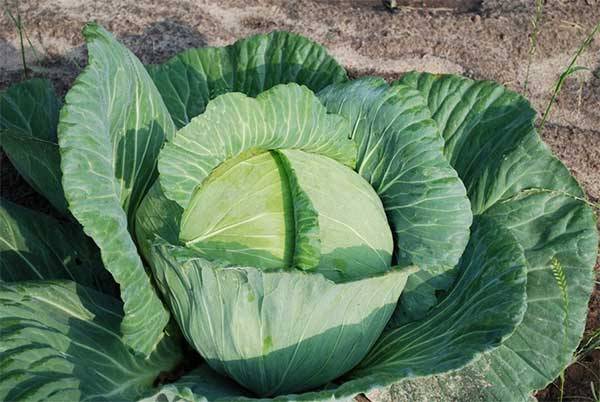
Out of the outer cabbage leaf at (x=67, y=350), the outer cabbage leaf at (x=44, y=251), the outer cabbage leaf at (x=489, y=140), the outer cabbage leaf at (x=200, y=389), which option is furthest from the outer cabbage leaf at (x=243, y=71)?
the outer cabbage leaf at (x=200, y=389)

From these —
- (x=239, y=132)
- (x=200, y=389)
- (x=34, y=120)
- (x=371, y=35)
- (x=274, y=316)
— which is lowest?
(x=200, y=389)

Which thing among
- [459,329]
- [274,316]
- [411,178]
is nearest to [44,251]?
[274,316]

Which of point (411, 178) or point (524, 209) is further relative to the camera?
point (524, 209)

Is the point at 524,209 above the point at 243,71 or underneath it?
underneath

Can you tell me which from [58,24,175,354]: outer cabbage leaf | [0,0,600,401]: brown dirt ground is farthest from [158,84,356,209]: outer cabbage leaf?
[0,0,600,401]: brown dirt ground

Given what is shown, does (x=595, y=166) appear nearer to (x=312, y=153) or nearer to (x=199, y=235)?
(x=312, y=153)

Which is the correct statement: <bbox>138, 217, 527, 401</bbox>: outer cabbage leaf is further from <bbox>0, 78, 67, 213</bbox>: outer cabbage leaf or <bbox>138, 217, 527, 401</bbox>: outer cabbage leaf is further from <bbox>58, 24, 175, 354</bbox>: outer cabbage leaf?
<bbox>0, 78, 67, 213</bbox>: outer cabbage leaf

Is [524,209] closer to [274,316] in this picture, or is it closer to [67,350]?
[274,316]
